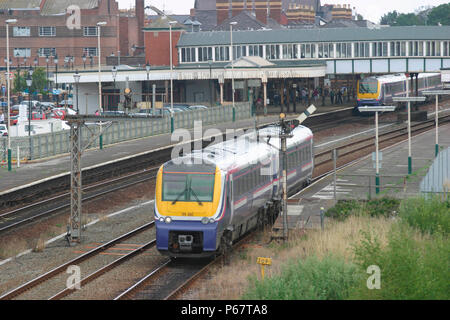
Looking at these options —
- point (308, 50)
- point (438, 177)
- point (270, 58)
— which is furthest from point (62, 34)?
point (438, 177)

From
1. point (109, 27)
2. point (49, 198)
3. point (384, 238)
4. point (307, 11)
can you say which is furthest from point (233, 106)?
point (307, 11)

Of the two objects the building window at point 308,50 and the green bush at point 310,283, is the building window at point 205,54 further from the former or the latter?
the green bush at point 310,283

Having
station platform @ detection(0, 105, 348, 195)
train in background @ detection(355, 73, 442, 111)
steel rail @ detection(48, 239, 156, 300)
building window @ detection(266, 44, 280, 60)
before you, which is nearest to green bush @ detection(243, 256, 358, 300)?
steel rail @ detection(48, 239, 156, 300)

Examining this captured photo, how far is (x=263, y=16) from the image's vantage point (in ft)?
396

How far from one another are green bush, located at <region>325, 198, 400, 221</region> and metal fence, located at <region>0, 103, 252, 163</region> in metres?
8.68

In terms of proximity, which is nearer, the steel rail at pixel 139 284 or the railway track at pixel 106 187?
the steel rail at pixel 139 284

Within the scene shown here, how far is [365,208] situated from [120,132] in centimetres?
2563

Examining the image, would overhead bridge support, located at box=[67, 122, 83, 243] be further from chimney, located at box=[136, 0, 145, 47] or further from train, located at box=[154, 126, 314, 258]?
chimney, located at box=[136, 0, 145, 47]

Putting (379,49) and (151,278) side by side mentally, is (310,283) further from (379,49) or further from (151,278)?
(379,49)

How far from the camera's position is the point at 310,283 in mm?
16672

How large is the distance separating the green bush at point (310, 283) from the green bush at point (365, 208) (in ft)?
29.0

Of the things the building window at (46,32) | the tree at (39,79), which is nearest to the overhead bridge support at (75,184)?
the tree at (39,79)

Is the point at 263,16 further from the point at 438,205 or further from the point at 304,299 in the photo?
the point at 304,299

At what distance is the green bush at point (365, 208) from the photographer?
27109mm
